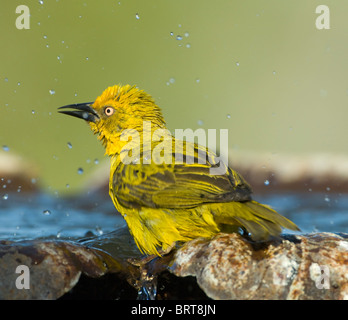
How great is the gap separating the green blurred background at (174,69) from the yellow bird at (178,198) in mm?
5326

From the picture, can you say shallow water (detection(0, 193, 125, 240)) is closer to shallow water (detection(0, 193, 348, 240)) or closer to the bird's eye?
shallow water (detection(0, 193, 348, 240))

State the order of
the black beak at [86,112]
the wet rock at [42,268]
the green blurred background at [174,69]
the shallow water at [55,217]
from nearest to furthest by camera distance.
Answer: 1. the wet rock at [42,268]
2. the black beak at [86,112]
3. the shallow water at [55,217]
4. the green blurred background at [174,69]

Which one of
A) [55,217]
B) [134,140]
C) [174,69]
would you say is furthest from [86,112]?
[174,69]

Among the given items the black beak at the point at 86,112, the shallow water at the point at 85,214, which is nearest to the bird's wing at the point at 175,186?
the black beak at the point at 86,112

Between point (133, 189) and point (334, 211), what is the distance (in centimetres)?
364

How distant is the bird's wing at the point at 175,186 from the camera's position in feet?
11.6

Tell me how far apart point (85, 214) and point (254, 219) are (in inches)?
143

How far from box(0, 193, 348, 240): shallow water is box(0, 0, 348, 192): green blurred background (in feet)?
5.54

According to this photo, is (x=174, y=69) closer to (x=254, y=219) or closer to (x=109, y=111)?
(x=109, y=111)

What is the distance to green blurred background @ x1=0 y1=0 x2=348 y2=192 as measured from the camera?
10211 millimetres

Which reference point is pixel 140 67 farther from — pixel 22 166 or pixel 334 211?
pixel 334 211

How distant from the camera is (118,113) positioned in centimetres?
452

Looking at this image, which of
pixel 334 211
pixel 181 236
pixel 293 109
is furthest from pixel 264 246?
pixel 293 109

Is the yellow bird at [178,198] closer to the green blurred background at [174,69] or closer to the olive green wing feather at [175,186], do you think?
the olive green wing feather at [175,186]
